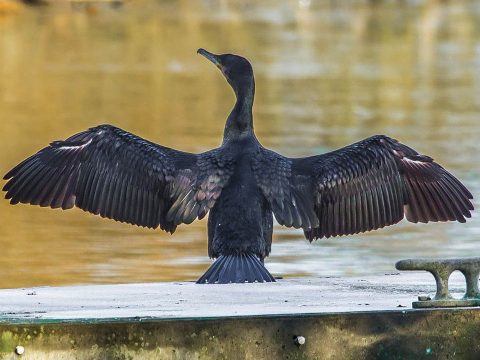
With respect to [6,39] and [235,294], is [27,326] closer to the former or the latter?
[235,294]

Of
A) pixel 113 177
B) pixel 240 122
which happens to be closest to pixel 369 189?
pixel 240 122

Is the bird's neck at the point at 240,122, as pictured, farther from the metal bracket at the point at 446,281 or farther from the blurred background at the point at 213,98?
the blurred background at the point at 213,98

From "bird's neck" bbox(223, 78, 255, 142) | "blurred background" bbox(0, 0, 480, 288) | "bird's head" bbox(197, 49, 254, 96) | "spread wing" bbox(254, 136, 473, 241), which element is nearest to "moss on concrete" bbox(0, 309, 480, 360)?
"spread wing" bbox(254, 136, 473, 241)

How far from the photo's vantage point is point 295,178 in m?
8.88

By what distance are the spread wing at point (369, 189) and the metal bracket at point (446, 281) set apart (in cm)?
202

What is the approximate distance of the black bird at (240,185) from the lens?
8.64 metres

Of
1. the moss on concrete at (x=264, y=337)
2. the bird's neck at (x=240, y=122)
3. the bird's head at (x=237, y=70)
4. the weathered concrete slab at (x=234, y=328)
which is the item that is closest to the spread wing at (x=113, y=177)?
the bird's neck at (x=240, y=122)

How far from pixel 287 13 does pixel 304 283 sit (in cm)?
4537

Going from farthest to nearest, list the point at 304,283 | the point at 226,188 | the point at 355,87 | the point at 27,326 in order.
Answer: the point at 355,87 → the point at 226,188 → the point at 304,283 → the point at 27,326

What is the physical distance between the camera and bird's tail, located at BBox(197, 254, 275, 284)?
8.02 m

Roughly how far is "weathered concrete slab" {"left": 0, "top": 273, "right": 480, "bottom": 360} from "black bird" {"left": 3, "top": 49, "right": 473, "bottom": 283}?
4.58ft

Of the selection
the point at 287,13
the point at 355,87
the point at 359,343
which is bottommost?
the point at 359,343

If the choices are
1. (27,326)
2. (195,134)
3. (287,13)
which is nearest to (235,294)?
(27,326)

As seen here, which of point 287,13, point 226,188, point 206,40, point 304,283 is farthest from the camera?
point 287,13
